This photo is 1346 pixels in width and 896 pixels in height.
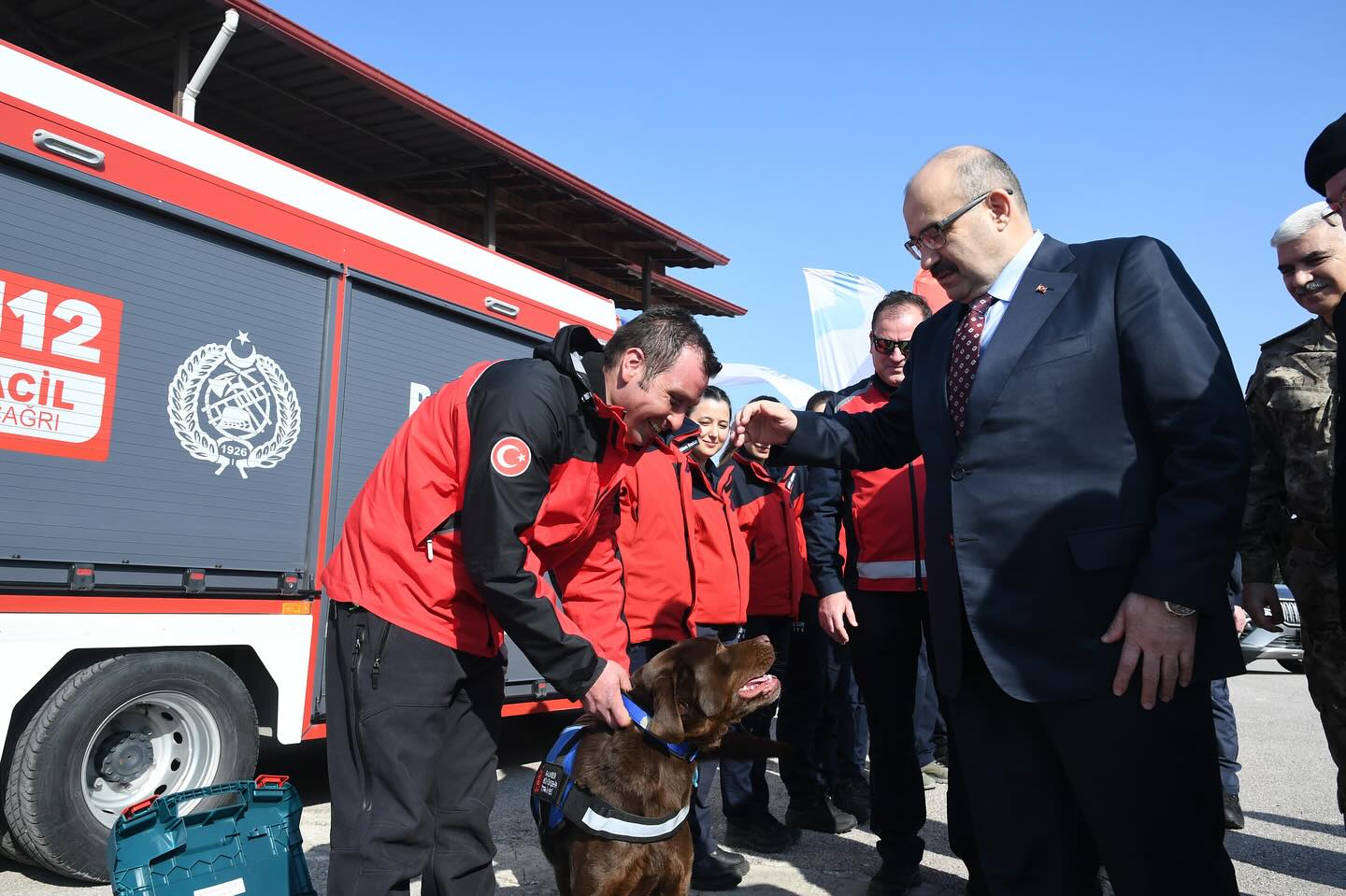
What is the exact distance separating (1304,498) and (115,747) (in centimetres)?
476

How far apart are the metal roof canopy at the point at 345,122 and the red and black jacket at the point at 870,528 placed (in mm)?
4576

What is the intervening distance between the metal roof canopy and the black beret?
19.4ft

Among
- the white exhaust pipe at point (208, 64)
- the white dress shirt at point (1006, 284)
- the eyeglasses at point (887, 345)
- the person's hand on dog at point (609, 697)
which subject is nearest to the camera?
the white dress shirt at point (1006, 284)

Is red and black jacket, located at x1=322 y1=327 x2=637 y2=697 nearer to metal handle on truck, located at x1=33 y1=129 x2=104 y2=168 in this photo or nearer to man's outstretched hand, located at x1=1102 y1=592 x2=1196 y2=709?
man's outstretched hand, located at x1=1102 y1=592 x2=1196 y2=709

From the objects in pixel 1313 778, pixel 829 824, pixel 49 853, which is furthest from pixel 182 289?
pixel 1313 778

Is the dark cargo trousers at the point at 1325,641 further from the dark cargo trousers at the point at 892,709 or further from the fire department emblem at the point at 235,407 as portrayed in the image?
the fire department emblem at the point at 235,407

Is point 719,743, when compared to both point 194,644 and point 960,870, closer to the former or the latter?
point 960,870

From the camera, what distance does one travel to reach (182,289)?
14.9 feet

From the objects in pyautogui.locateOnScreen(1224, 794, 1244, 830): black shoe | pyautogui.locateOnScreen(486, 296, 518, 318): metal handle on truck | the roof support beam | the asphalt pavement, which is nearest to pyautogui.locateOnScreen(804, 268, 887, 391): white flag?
the roof support beam

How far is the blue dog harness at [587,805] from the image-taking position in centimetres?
278

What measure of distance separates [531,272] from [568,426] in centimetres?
410

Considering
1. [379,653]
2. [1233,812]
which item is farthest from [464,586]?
[1233,812]

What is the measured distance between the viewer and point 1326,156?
1.98m

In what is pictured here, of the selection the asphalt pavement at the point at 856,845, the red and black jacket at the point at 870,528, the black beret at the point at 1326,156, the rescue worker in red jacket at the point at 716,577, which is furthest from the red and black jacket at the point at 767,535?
the black beret at the point at 1326,156
